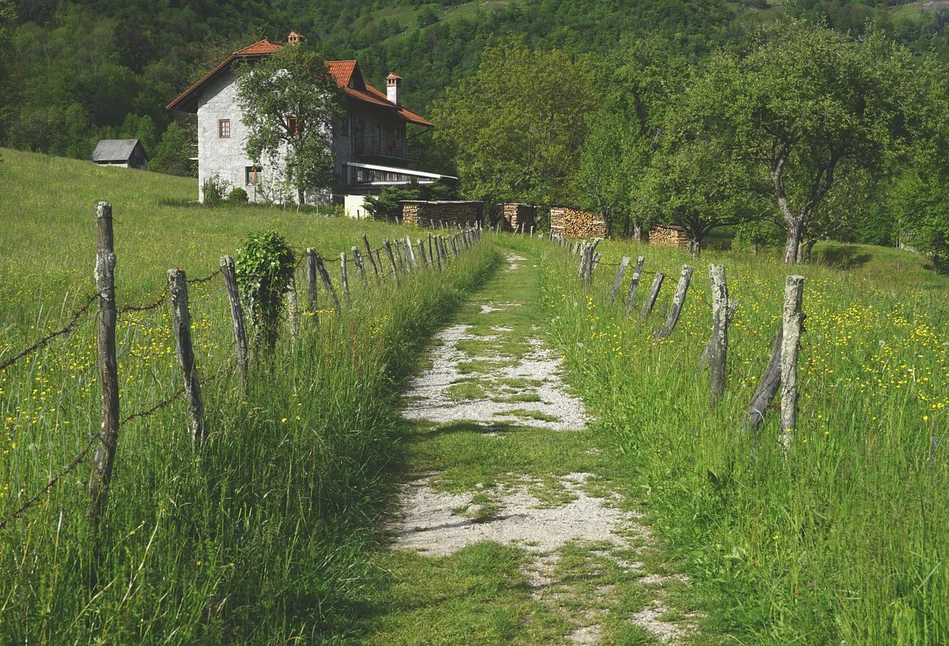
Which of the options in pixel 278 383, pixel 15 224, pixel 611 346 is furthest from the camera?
pixel 15 224

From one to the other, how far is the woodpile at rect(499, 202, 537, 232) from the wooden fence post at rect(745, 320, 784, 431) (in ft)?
167

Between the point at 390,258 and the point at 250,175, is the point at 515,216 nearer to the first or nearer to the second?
the point at 250,175

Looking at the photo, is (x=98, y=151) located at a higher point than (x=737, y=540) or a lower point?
higher

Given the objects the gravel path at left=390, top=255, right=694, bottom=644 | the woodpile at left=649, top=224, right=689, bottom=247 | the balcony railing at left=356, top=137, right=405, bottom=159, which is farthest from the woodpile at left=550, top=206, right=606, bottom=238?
the gravel path at left=390, top=255, right=694, bottom=644

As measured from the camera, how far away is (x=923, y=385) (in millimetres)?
6871

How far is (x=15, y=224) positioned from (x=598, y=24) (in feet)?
417

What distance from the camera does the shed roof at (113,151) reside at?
91.0 metres

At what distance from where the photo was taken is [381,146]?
59188 millimetres

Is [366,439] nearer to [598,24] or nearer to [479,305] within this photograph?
[479,305]

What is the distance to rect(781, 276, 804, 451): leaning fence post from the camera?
552 centimetres

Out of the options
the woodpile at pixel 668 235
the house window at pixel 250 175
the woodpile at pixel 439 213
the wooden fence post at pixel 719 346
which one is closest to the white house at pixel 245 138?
the house window at pixel 250 175

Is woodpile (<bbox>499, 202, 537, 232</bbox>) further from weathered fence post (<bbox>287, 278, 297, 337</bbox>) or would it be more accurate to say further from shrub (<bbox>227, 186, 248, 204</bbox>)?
weathered fence post (<bbox>287, 278, 297, 337</bbox>)

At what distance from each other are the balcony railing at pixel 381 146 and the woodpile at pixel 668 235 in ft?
65.2

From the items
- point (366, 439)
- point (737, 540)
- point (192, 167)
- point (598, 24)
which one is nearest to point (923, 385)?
point (737, 540)
